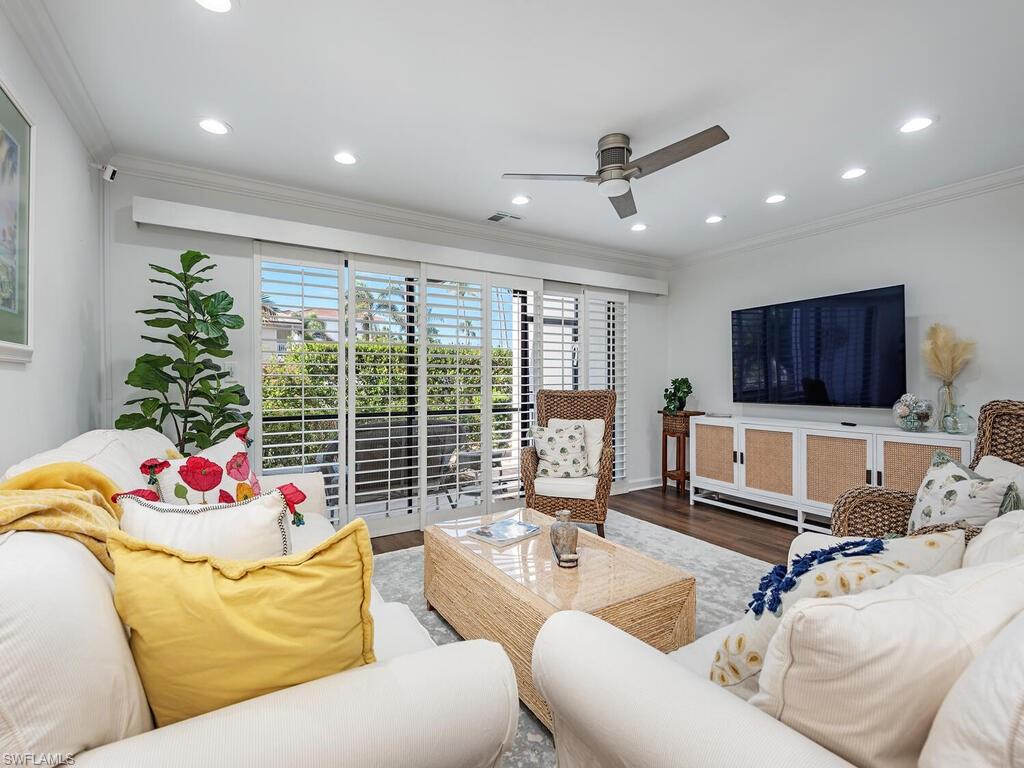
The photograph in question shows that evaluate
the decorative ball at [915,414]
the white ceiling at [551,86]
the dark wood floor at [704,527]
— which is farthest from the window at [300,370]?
the decorative ball at [915,414]

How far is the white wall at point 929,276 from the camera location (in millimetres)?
3305

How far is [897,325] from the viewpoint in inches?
144

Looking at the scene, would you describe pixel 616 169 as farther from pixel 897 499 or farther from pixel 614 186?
pixel 897 499

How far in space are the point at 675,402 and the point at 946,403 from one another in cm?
214

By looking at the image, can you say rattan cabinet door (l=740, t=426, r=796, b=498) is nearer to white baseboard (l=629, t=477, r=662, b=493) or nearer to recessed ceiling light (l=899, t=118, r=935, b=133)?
white baseboard (l=629, t=477, r=662, b=493)

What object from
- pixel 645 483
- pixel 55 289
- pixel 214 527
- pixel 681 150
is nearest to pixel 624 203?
pixel 681 150

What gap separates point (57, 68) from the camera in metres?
2.10

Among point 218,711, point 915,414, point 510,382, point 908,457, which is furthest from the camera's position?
point 510,382

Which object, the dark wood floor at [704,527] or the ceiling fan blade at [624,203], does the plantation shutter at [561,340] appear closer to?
the dark wood floor at [704,527]

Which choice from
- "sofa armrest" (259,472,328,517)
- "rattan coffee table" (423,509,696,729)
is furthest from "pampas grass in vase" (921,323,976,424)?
"sofa armrest" (259,472,328,517)

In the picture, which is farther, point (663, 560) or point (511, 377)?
point (511, 377)

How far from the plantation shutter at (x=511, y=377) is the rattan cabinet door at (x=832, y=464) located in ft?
7.24

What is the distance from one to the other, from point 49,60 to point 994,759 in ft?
10.9

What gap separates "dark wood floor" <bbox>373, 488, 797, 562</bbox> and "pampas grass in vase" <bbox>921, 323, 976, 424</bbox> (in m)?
1.38
